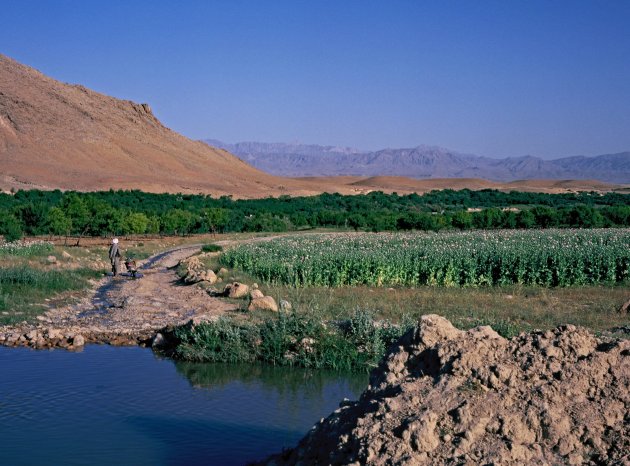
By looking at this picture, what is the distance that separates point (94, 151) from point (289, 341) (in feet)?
357

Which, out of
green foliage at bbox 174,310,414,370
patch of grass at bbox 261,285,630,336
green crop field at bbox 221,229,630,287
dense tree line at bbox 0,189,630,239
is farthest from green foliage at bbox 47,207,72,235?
green foliage at bbox 174,310,414,370

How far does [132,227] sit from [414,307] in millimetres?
30224

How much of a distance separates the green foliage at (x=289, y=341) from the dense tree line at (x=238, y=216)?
29.0m

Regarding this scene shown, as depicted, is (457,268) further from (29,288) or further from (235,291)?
(29,288)

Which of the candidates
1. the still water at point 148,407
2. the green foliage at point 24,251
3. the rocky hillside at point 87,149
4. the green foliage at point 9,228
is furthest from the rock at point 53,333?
the rocky hillside at point 87,149

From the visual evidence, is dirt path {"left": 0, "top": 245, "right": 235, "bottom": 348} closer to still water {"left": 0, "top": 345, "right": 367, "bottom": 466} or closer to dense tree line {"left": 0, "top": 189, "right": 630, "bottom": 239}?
still water {"left": 0, "top": 345, "right": 367, "bottom": 466}

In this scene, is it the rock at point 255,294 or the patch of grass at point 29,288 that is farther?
the rock at point 255,294

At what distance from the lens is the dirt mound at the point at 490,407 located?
20.8 feet

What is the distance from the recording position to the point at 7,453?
30.9ft

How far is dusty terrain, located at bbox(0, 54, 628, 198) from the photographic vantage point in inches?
4023

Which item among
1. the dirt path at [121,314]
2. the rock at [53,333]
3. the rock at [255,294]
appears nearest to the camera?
the rock at [53,333]

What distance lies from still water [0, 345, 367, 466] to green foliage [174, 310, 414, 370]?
35 cm

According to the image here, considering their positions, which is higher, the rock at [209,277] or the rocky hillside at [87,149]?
the rocky hillside at [87,149]

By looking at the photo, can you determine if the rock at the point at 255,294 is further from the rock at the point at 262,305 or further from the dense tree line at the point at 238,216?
the dense tree line at the point at 238,216
